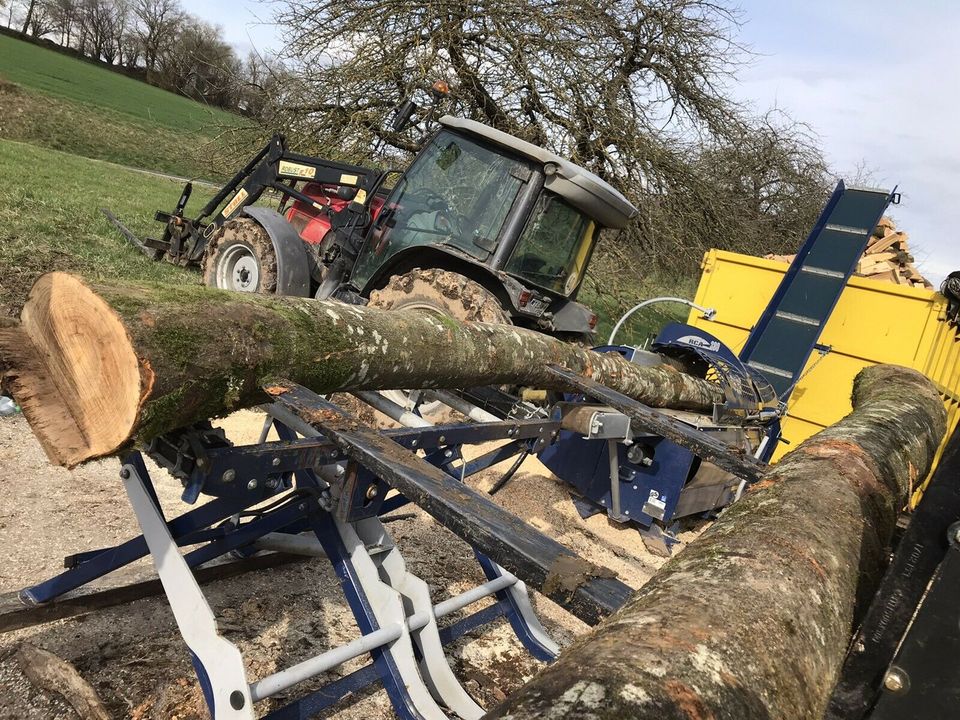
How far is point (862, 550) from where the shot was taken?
1906 millimetres

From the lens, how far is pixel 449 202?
5613mm

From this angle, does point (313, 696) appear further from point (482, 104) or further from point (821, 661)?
point (482, 104)

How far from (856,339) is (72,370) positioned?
6.20 m

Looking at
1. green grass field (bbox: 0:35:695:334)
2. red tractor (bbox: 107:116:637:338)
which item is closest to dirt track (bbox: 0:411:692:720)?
green grass field (bbox: 0:35:695:334)

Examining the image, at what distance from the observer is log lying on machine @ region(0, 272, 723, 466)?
6.92 feet

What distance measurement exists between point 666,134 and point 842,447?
9465 mm

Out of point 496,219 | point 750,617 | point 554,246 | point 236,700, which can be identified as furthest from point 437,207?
point 750,617

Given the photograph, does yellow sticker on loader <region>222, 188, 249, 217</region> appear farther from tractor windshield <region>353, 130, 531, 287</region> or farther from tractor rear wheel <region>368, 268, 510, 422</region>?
tractor rear wheel <region>368, 268, 510, 422</region>

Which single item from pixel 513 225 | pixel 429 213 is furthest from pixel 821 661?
pixel 429 213

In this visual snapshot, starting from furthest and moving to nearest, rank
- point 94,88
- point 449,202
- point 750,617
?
point 94,88
point 449,202
point 750,617

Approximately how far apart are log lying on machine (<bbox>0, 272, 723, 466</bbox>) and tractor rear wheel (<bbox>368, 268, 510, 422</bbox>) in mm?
1846

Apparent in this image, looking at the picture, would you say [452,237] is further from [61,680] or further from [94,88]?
[94,88]

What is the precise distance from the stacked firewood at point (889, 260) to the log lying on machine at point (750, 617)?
5.76 metres

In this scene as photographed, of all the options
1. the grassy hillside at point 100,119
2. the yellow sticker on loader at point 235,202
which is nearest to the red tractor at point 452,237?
the yellow sticker on loader at point 235,202
